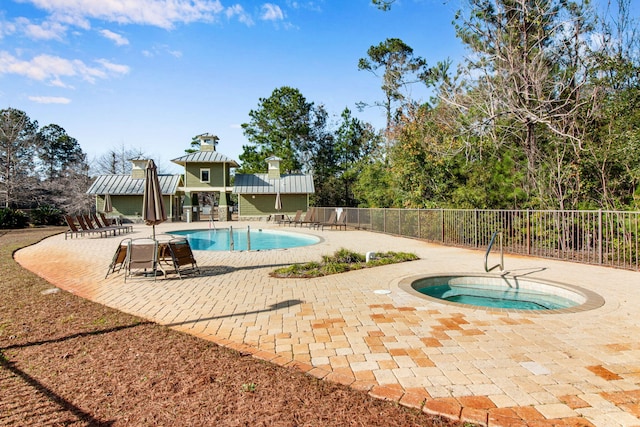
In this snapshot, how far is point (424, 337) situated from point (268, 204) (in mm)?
25872

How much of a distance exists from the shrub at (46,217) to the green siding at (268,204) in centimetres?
1349

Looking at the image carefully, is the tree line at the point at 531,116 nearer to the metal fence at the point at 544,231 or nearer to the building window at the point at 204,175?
the metal fence at the point at 544,231

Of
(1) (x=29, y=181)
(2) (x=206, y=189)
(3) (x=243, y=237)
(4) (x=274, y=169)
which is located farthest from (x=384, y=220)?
(1) (x=29, y=181)

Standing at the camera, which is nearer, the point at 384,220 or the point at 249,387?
the point at 249,387

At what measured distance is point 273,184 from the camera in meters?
28.5

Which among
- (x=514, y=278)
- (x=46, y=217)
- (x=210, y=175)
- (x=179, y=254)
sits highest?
(x=210, y=175)

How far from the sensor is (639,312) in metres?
4.43

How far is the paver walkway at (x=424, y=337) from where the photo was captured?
2438 millimetres

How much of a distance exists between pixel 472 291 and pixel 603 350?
338 cm

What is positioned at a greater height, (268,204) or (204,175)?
(204,175)

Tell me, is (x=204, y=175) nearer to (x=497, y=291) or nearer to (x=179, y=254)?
(x=179, y=254)

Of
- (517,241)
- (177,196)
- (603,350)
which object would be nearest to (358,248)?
(517,241)

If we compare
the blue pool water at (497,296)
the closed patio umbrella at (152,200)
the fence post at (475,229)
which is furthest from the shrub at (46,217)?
the blue pool water at (497,296)

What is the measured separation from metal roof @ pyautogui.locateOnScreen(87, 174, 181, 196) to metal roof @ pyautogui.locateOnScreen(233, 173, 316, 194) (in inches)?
200
